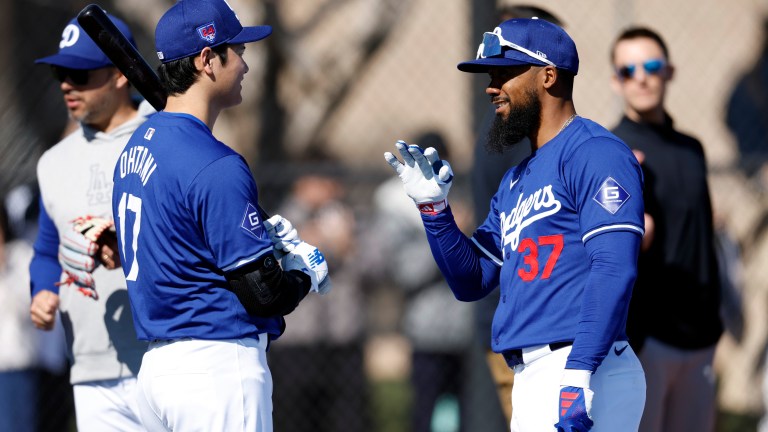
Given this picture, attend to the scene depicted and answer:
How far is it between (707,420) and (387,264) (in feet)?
10.6

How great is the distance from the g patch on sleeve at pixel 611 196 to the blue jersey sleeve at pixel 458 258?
2.16 ft

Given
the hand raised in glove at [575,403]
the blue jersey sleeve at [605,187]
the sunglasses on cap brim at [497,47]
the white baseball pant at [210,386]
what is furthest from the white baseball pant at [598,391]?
the sunglasses on cap brim at [497,47]

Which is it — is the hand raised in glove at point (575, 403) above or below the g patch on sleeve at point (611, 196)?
below

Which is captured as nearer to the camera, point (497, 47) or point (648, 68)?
point (497, 47)

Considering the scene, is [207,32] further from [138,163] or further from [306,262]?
[306,262]

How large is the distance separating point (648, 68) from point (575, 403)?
2331mm

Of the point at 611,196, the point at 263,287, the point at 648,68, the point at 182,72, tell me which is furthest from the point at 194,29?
the point at 648,68

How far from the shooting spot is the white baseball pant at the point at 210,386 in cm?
372

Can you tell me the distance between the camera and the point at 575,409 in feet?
11.4

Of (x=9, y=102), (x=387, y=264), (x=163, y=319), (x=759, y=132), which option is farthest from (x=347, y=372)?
(x=163, y=319)

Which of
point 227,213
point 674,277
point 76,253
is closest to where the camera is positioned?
point 227,213

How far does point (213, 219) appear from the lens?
370cm

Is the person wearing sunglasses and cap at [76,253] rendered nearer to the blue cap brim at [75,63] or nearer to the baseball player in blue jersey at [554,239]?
the blue cap brim at [75,63]

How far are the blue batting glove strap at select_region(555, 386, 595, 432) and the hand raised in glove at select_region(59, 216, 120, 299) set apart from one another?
1822 mm
